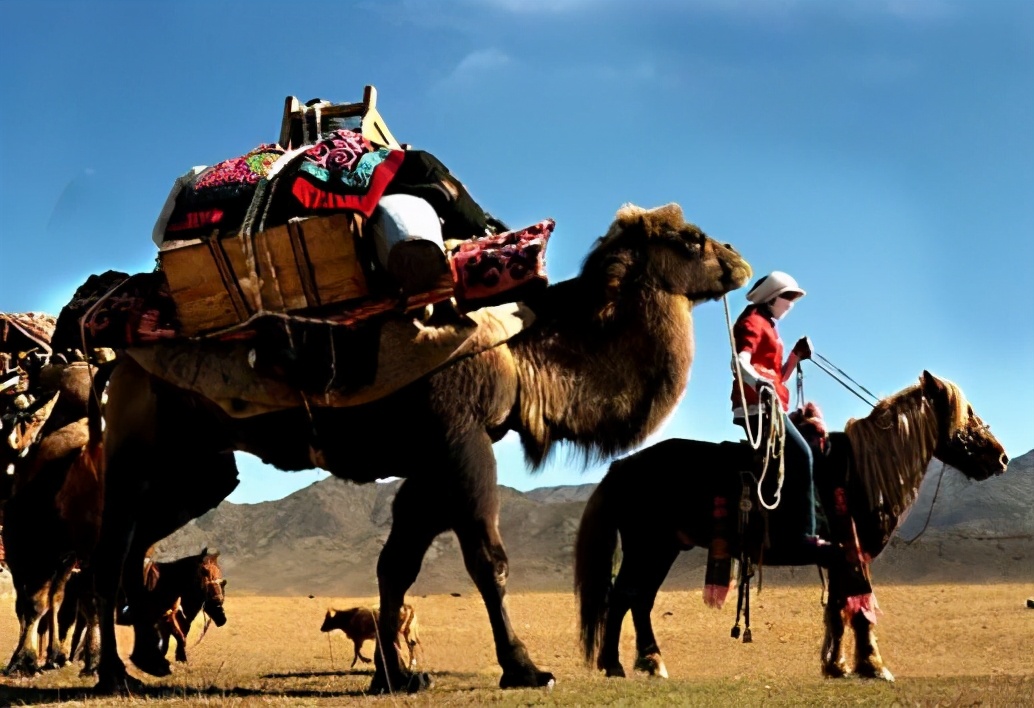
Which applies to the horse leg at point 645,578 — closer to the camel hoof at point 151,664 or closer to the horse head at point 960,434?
the horse head at point 960,434

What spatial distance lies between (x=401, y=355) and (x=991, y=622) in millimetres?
14211

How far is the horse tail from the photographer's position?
9586mm

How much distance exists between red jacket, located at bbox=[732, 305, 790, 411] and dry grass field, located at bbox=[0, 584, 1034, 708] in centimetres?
Result: 207

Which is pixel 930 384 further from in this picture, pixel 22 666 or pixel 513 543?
pixel 513 543

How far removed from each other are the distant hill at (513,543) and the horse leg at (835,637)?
78.2 ft

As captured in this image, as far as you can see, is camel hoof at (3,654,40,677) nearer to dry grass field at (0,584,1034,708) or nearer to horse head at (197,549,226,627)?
dry grass field at (0,584,1034,708)

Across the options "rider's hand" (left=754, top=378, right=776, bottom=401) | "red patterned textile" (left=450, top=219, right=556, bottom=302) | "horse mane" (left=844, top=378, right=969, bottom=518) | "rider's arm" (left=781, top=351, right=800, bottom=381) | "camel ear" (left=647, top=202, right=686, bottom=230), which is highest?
"camel ear" (left=647, top=202, right=686, bottom=230)

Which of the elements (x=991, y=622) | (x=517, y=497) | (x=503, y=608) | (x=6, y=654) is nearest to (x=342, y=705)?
(x=503, y=608)

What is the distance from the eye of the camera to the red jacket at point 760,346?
29.7 ft

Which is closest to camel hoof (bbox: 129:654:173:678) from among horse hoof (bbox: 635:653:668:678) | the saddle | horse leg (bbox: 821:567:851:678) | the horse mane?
horse hoof (bbox: 635:653:668:678)

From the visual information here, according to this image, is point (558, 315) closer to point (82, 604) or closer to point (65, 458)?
point (65, 458)

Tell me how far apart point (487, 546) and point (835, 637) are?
3.14m

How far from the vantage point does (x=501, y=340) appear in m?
7.62

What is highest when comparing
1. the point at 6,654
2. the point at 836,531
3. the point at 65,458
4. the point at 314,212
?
the point at 314,212
